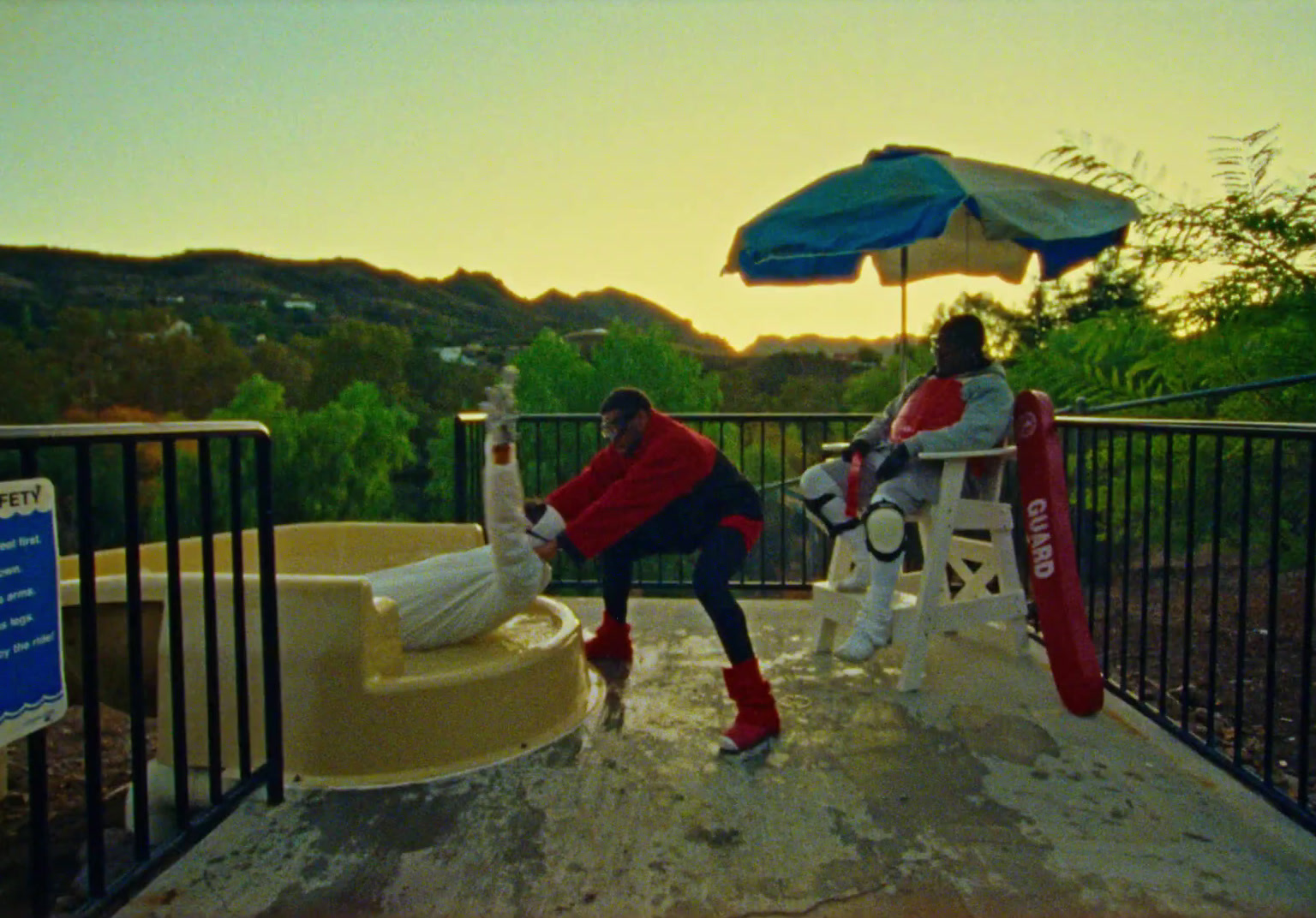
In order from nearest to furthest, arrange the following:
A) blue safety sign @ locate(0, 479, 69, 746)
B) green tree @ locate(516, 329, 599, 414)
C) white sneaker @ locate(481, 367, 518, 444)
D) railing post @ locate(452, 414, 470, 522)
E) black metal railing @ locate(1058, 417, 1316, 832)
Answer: blue safety sign @ locate(0, 479, 69, 746), black metal railing @ locate(1058, 417, 1316, 832), white sneaker @ locate(481, 367, 518, 444), railing post @ locate(452, 414, 470, 522), green tree @ locate(516, 329, 599, 414)

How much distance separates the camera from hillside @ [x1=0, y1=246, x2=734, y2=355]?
80938mm

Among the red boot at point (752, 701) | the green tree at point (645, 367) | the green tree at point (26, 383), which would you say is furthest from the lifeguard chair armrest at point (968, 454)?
the green tree at point (26, 383)

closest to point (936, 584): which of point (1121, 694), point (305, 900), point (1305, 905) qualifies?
point (1121, 694)

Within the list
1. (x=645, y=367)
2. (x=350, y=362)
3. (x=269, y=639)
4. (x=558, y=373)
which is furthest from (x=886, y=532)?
(x=350, y=362)

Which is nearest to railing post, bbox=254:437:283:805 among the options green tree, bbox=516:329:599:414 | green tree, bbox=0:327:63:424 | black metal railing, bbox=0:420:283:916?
black metal railing, bbox=0:420:283:916

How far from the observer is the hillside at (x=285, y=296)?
80938 mm

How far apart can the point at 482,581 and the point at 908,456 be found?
65.4 inches

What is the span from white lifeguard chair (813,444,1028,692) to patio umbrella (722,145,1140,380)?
842mm

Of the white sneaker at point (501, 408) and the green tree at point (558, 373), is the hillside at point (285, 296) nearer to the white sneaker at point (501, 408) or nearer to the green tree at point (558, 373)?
the green tree at point (558, 373)

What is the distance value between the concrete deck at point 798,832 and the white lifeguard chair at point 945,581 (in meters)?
0.38

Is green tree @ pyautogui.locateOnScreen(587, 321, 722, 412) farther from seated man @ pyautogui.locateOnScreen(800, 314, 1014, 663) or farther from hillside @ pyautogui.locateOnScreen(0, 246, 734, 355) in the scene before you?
seated man @ pyautogui.locateOnScreen(800, 314, 1014, 663)

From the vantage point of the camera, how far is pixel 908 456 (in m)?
3.68

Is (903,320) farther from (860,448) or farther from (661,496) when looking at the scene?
(661,496)

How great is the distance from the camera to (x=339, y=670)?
2766mm
